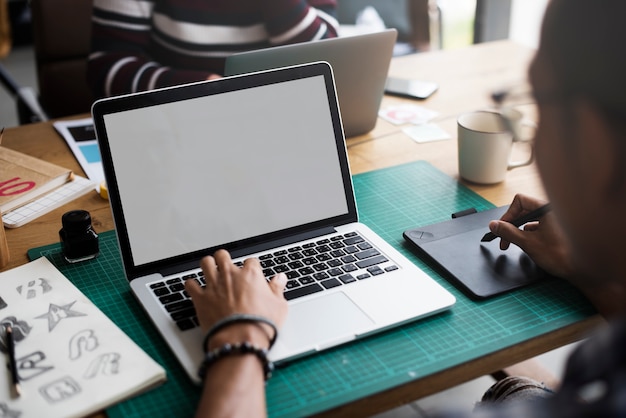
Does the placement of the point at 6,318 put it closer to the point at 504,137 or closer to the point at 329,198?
the point at 329,198

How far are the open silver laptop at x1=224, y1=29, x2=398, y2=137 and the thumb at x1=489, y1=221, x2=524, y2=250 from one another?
1.55ft

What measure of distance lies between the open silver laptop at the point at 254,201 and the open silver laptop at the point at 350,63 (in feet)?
0.63

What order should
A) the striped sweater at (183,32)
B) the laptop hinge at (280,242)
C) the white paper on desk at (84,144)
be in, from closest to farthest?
the laptop hinge at (280,242) → the white paper on desk at (84,144) → the striped sweater at (183,32)

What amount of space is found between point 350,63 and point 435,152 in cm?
26

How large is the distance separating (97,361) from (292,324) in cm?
25

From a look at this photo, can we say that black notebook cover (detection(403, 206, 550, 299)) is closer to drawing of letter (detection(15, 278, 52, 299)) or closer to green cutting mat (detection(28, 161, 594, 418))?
green cutting mat (detection(28, 161, 594, 418))

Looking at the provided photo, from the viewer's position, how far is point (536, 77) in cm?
66

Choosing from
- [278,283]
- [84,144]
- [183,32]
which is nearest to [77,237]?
[278,283]

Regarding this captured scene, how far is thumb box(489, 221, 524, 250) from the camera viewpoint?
103 cm

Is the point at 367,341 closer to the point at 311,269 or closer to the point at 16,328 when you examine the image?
the point at 311,269

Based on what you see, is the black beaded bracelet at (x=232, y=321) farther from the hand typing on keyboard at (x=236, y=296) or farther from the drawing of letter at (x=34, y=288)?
the drawing of letter at (x=34, y=288)

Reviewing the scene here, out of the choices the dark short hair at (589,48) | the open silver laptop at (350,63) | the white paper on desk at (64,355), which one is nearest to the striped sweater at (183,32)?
the open silver laptop at (350,63)

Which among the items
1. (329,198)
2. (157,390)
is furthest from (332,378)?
(329,198)

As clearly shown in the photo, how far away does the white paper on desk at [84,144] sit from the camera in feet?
4.39
